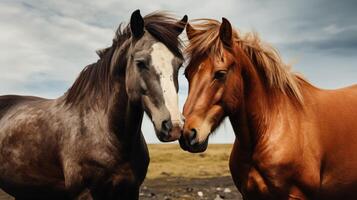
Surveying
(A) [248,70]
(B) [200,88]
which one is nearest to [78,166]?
(B) [200,88]

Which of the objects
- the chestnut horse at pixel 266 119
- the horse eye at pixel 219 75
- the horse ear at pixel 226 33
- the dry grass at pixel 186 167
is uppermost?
the horse ear at pixel 226 33

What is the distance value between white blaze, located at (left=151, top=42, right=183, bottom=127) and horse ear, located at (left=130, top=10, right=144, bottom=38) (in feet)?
1.19

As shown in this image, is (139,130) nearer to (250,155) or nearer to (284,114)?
(250,155)

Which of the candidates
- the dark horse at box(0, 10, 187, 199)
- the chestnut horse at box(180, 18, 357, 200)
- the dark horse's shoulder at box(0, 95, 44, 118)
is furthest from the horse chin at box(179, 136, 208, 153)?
the dark horse's shoulder at box(0, 95, 44, 118)

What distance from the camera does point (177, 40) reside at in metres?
5.23

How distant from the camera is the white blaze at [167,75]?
15.0ft

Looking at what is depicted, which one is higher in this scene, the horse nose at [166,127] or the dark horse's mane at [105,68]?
the dark horse's mane at [105,68]

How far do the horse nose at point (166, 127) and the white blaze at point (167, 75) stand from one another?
0.20ft

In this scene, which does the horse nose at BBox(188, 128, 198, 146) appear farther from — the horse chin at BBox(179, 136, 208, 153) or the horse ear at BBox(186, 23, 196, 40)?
the horse ear at BBox(186, 23, 196, 40)

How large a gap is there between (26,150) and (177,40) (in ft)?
8.52

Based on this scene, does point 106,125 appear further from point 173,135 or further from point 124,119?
point 173,135

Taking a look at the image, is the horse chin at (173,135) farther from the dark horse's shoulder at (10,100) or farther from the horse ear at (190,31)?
the dark horse's shoulder at (10,100)

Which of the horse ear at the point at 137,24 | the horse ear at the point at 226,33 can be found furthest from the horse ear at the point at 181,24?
the horse ear at the point at 226,33

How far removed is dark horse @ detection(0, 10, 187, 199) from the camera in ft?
16.0
